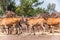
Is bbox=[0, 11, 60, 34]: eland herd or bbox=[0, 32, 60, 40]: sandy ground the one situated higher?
bbox=[0, 11, 60, 34]: eland herd

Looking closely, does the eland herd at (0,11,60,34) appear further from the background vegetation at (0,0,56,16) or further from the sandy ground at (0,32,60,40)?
the background vegetation at (0,0,56,16)

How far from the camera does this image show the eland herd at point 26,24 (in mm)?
12547

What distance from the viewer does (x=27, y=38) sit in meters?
11.1

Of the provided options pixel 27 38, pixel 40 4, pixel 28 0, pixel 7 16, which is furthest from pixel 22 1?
pixel 27 38

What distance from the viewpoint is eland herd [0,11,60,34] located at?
12547mm

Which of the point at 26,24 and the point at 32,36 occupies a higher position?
the point at 26,24

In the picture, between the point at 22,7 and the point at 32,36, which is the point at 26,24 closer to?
the point at 32,36

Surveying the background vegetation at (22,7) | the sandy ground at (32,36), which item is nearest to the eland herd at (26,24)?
the sandy ground at (32,36)

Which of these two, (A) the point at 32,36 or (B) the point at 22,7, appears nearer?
(A) the point at 32,36

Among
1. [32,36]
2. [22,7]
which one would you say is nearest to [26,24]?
[32,36]

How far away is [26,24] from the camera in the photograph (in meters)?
12.7

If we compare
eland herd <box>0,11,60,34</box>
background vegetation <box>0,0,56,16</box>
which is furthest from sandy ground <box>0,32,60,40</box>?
background vegetation <box>0,0,56,16</box>

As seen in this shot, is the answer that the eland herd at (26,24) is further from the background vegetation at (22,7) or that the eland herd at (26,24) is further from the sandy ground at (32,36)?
the background vegetation at (22,7)

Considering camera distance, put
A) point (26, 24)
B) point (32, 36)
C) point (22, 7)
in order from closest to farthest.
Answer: point (32, 36) → point (26, 24) → point (22, 7)
